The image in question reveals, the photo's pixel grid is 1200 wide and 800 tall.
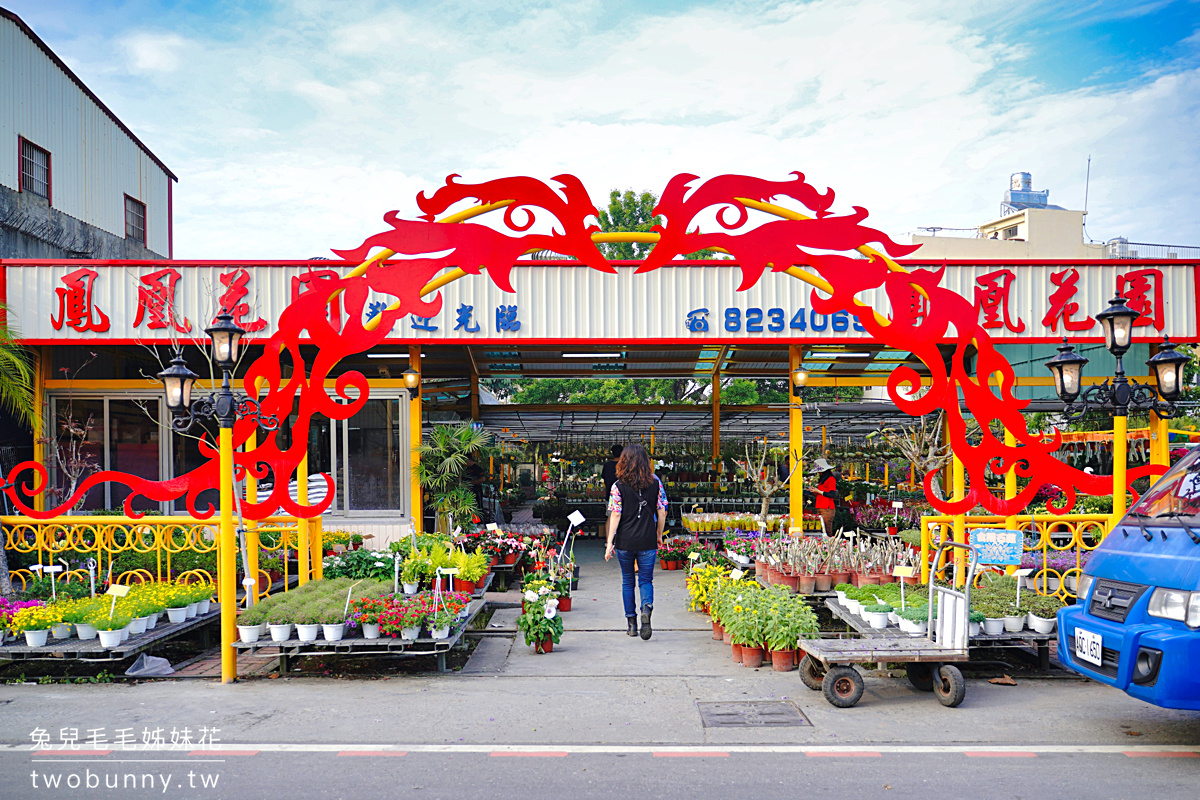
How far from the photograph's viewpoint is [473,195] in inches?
299

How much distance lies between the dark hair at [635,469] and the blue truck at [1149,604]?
13.0ft

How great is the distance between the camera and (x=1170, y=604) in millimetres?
5098

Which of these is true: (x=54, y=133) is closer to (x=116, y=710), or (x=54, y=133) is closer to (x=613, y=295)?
(x=613, y=295)

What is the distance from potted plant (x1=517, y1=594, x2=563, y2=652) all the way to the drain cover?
2073mm

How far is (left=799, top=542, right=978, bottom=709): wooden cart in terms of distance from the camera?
630cm

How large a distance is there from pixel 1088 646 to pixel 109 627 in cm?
774

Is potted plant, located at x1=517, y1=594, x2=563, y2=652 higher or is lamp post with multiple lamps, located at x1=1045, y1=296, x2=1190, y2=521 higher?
lamp post with multiple lamps, located at x1=1045, y1=296, x2=1190, y2=521

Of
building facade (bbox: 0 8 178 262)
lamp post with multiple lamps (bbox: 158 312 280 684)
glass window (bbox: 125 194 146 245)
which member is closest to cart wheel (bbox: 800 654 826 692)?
lamp post with multiple lamps (bbox: 158 312 280 684)

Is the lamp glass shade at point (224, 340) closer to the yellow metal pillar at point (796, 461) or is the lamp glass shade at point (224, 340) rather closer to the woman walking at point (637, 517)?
the woman walking at point (637, 517)

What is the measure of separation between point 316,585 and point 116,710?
7.21 ft

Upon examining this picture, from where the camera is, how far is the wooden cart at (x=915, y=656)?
630cm

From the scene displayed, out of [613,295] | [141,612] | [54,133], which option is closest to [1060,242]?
[613,295]

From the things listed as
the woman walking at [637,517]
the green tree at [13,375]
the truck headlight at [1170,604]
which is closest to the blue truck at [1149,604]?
the truck headlight at [1170,604]

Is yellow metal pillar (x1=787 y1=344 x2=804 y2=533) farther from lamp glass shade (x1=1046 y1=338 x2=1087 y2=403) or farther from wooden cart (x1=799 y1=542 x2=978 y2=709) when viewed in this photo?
wooden cart (x1=799 y1=542 x2=978 y2=709)
